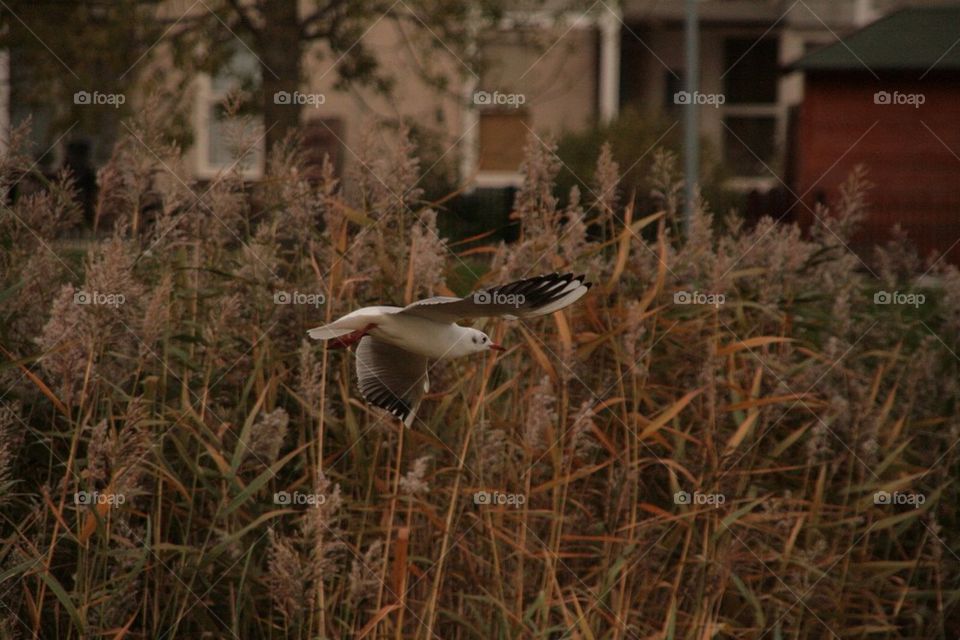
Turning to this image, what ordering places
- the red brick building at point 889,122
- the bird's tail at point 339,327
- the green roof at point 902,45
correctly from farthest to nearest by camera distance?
the red brick building at point 889,122 → the green roof at point 902,45 → the bird's tail at point 339,327

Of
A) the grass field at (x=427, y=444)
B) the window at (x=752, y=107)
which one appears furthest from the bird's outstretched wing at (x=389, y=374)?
the window at (x=752, y=107)

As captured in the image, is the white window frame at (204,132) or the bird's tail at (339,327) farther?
the white window frame at (204,132)

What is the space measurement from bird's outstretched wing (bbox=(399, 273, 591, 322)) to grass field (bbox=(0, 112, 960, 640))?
0.68m

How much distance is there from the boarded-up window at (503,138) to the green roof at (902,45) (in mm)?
2633

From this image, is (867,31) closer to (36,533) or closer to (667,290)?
(667,290)

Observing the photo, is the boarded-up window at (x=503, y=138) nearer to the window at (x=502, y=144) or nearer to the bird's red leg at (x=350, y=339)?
the window at (x=502, y=144)

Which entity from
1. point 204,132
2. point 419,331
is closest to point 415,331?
point 419,331

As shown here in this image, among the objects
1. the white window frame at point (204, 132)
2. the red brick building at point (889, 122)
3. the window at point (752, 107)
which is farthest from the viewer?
the window at point (752, 107)

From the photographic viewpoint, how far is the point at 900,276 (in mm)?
4750

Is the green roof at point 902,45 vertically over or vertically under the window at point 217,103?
over

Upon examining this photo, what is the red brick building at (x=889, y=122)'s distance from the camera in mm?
10891

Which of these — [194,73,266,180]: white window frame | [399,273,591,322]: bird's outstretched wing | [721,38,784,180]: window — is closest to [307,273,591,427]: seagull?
[399,273,591,322]: bird's outstretched wing

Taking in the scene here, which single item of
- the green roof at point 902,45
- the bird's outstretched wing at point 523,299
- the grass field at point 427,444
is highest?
the green roof at point 902,45

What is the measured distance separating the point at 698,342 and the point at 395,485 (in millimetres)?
959
